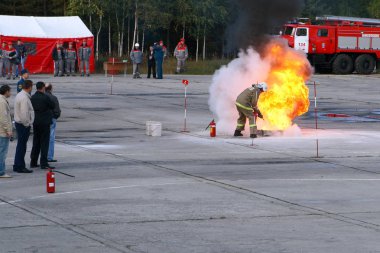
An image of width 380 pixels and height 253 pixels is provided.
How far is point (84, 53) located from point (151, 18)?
350 inches

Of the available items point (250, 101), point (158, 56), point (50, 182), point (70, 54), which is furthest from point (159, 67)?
point (50, 182)

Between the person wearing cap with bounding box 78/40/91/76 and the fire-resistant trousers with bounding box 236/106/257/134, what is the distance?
23998mm

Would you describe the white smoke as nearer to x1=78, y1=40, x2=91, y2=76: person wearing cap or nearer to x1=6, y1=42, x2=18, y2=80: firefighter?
x1=6, y1=42, x2=18, y2=80: firefighter

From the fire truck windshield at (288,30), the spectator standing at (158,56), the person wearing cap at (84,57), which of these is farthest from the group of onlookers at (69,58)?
the fire truck windshield at (288,30)

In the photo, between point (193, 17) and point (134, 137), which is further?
point (193, 17)

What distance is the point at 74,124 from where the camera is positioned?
28.1 metres

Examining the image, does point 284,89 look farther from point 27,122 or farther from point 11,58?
point 11,58

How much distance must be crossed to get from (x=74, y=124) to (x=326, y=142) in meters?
7.91

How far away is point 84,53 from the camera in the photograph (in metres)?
47.9

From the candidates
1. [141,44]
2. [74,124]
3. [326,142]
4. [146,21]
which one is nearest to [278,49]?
[326,142]

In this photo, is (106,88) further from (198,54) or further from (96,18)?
(198,54)

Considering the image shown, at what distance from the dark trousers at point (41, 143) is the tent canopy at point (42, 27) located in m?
28.6

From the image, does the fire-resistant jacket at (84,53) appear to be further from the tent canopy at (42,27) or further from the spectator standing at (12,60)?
the spectator standing at (12,60)

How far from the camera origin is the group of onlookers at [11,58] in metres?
44.7
